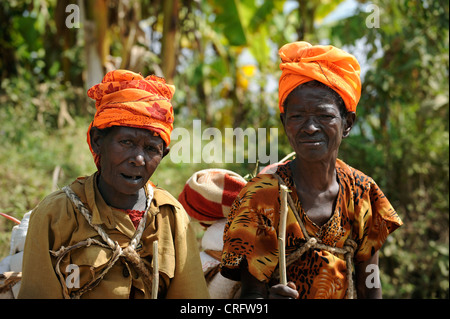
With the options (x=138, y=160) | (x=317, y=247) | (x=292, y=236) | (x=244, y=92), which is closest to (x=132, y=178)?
(x=138, y=160)

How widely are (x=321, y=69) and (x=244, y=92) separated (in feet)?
23.4

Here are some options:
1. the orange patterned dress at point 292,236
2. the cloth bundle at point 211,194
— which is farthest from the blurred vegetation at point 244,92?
the orange patterned dress at point 292,236

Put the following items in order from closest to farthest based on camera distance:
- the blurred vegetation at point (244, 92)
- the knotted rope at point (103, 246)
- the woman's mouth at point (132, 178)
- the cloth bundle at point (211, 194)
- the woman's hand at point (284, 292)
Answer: the woman's hand at point (284, 292), the knotted rope at point (103, 246), the woman's mouth at point (132, 178), the cloth bundle at point (211, 194), the blurred vegetation at point (244, 92)

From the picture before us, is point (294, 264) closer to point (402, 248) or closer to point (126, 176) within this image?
point (126, 176)

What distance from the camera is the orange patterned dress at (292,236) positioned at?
2.20 meters

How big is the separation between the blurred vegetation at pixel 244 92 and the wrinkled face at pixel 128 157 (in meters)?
1.43

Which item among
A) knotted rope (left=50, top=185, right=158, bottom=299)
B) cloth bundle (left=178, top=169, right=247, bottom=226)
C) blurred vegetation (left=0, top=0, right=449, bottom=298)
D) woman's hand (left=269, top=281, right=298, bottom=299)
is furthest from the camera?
blurred vegetation (left=0, top=0, right=449, bottom=298)

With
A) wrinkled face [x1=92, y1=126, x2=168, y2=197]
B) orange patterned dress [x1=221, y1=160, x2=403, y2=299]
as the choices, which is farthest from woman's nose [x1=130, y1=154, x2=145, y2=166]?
orange patterned dress [x1=221, y1=160, x2=403, y2=299]

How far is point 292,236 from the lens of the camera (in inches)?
87.5

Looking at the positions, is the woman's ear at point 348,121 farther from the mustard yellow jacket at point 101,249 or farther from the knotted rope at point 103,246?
the knotted rope at point 103,246

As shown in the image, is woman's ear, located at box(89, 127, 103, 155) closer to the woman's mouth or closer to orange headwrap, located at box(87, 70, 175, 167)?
orange headwrap, located at box(87, 70, 175, 167)

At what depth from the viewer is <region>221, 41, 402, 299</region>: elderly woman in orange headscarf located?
7.27ft

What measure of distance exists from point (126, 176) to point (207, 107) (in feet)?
23.3

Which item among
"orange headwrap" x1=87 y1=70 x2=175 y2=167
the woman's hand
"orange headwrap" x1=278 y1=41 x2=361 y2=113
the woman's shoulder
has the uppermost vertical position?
"orange headwrap" x1=278 y1=41 x2=361 y2=113
